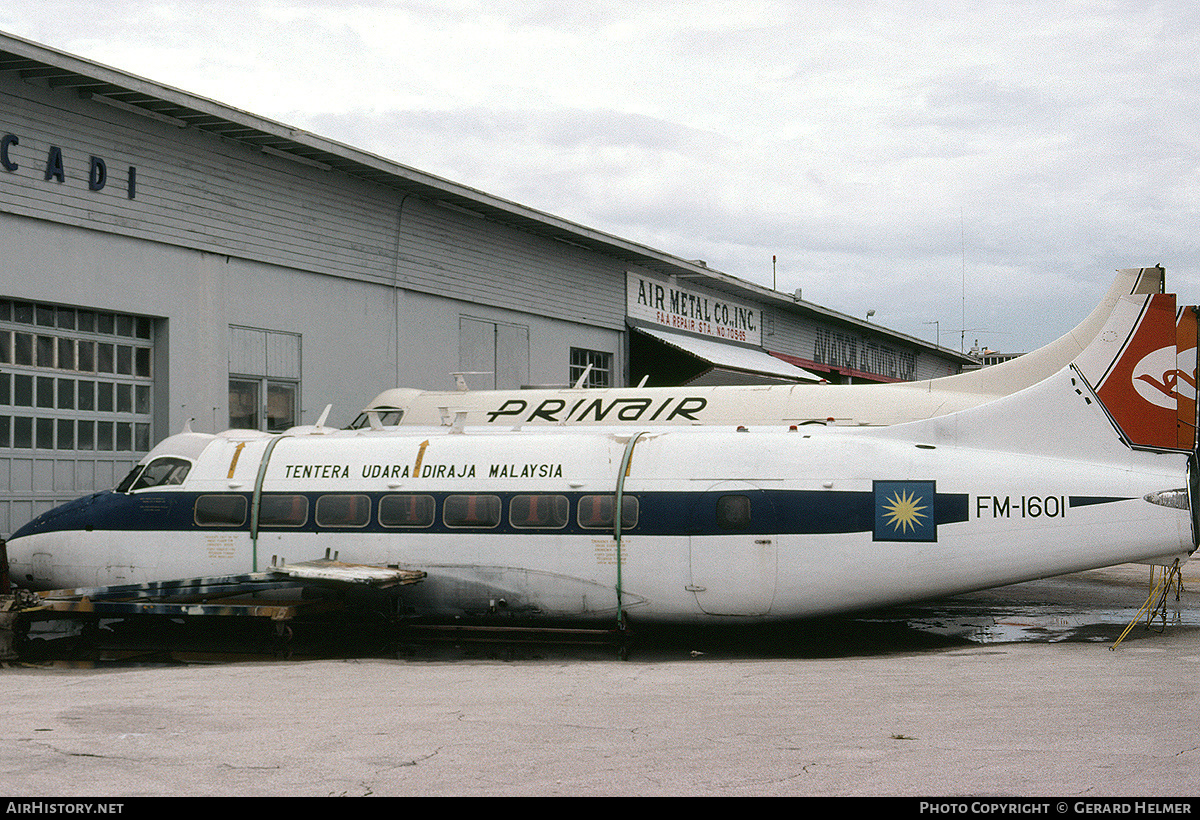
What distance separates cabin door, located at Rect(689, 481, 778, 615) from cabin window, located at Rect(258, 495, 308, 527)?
5.66 m

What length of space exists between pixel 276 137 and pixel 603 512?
41.3 feet

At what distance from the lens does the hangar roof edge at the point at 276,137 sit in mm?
18625

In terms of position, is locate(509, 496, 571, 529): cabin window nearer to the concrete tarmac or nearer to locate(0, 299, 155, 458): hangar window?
the concrete tarmac

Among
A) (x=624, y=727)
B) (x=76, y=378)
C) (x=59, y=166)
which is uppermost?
(x=59, y=166)

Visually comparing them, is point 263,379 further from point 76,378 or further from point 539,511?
point 539,511

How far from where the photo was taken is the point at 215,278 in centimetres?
2231

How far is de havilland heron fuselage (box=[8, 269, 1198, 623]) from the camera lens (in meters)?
13.6

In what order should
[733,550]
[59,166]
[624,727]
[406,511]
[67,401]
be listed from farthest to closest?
1. [67,401]
2. [59,166]
3. [406,511]
4. [733,550]
5. [624,727]

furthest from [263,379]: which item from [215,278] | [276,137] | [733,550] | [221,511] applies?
[733,550]

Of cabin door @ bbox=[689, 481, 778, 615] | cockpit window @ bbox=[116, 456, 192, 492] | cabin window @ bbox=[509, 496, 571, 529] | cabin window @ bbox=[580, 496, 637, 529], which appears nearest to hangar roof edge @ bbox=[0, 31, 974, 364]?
Result: cockpit window @ bbox=[116, 456, 192, 492]

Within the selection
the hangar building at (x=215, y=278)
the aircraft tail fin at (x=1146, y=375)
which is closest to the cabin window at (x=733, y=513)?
A: the aircraft tail fin at (x=1146, y=375)

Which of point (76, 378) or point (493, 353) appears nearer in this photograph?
point (76, 378)
